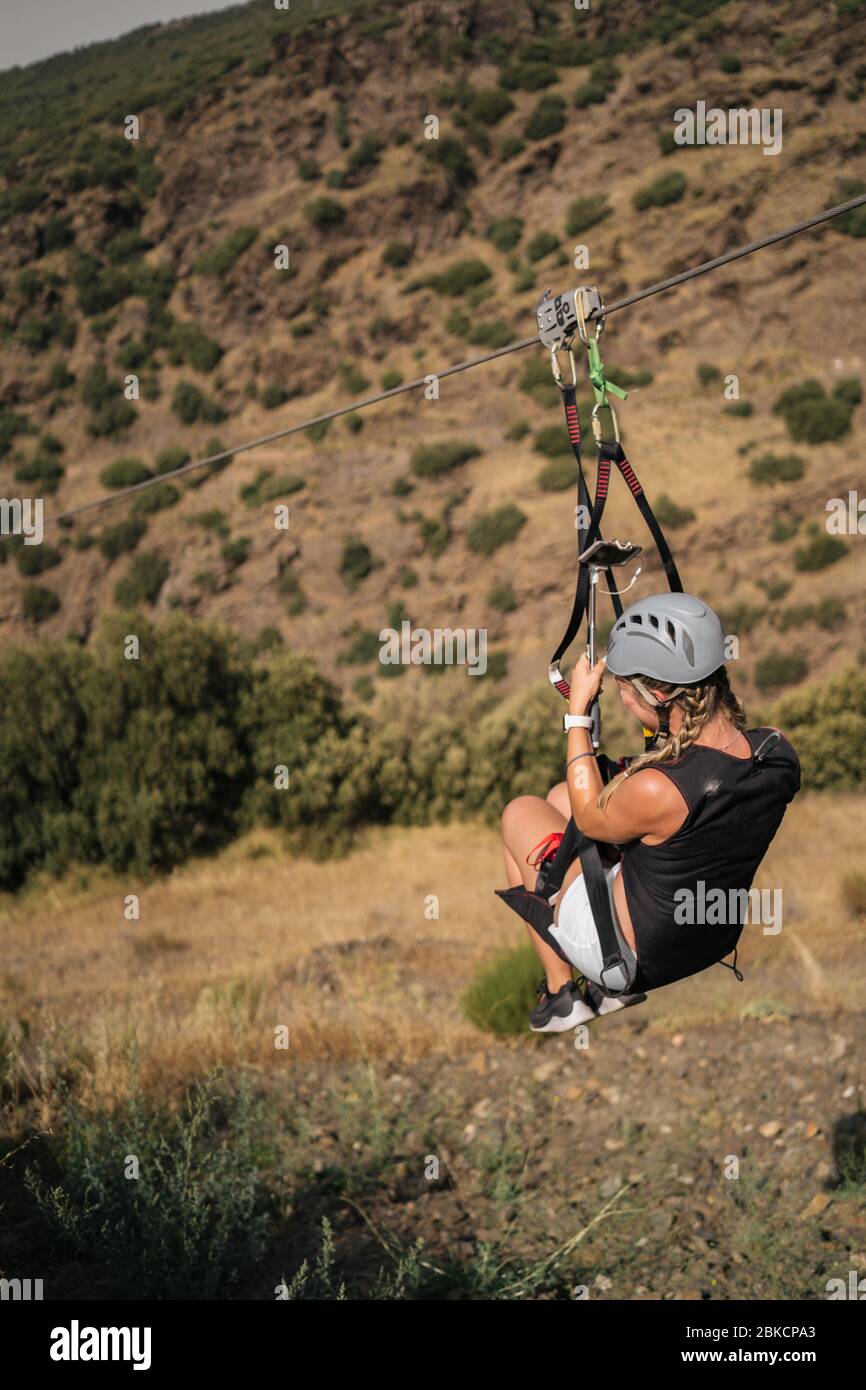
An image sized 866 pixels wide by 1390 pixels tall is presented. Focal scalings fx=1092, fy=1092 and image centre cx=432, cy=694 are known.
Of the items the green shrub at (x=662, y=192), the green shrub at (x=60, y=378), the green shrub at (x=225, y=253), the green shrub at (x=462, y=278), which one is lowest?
the green shrub at (x=60, y=378)

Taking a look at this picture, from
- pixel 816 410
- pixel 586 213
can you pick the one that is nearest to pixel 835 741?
pixel 816 410

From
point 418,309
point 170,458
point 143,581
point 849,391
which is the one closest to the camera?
point 849,391

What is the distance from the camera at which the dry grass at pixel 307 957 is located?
30.8 ft

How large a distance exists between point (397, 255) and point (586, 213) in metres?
9.20

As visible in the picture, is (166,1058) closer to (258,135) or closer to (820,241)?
(820,241)

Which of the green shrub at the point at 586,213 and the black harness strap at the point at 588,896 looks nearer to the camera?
the black harness strap at the point at 588,896

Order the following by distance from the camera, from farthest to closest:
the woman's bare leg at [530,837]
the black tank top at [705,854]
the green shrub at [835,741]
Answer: the green shrub at [835,741] → the woman's bare leg at [530,837] → the black tank top at [705,854]

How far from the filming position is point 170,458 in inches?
1895

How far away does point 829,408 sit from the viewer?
123ft

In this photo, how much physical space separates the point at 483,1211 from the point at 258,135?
61.7 metres

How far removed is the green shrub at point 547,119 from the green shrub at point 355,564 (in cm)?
2528

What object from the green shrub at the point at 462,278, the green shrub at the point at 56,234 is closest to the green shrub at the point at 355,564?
the green shrub at the point at 462,278

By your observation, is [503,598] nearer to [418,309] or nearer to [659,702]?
[418,309]

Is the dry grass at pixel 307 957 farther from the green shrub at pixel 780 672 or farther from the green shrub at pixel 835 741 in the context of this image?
the green shrub at pixel 780 672
